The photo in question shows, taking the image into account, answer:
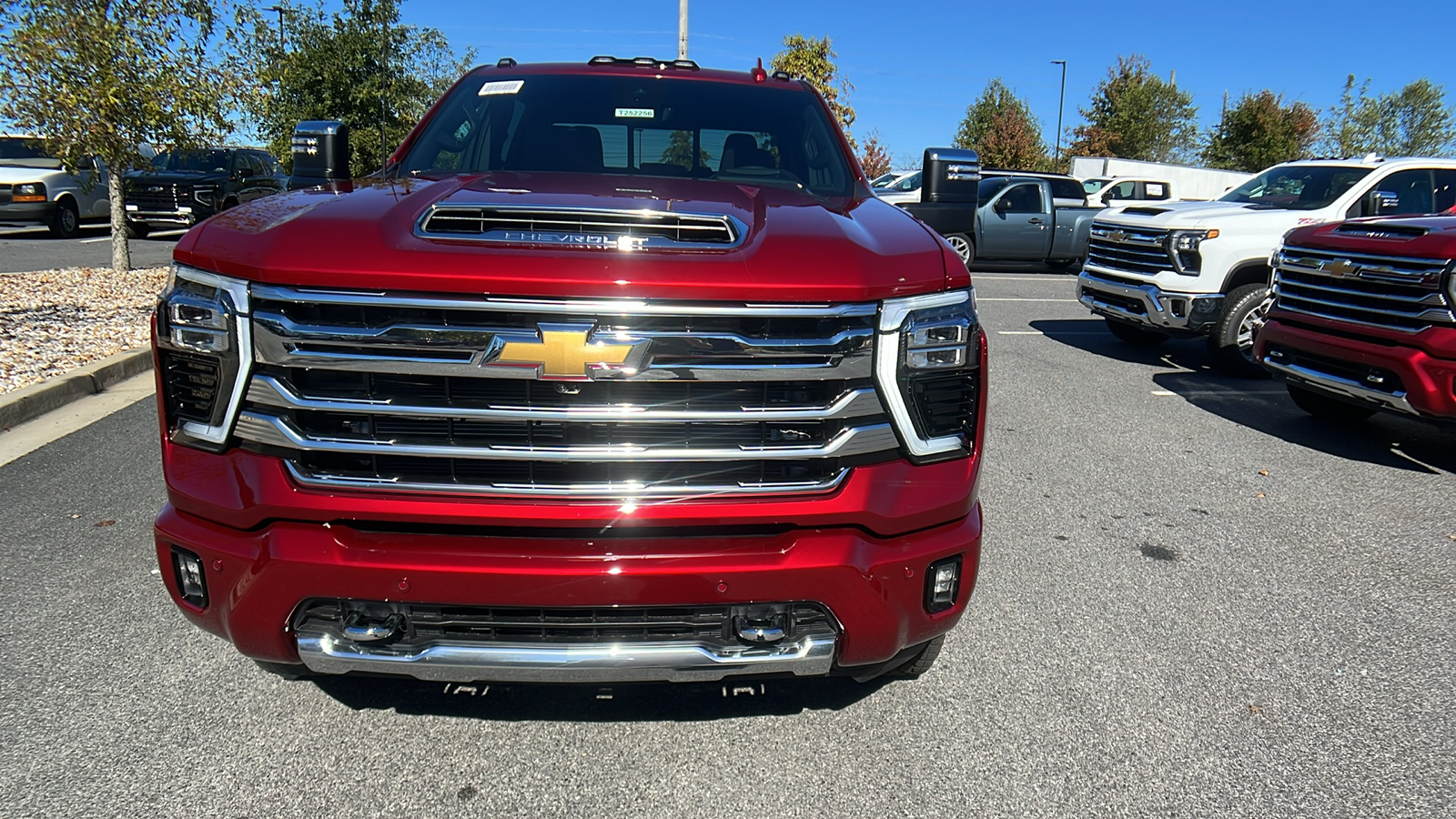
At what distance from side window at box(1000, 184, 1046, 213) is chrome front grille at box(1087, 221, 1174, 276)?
22.9 ft

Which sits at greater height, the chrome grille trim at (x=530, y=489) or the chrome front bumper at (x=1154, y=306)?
the chrome front bumper at (x=1154, y=306)

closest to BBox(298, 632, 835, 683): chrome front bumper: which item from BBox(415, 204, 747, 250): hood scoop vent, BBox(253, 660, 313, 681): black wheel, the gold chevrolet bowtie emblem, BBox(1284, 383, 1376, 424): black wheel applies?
BBox(253, 660, 313, 681): black wheel

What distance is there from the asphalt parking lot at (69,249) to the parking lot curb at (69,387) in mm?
4427

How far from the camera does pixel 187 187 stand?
56.0ft

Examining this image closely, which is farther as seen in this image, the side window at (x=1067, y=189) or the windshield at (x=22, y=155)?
the side window at (x=1067, y=189)

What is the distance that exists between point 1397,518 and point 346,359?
494 cm

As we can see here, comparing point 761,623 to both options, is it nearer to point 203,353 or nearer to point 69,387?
point 203,353

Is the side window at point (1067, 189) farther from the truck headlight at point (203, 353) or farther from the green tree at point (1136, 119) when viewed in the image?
the green tree at point (1136, 119)

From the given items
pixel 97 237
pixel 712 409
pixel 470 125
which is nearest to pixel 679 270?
pixel 712 409

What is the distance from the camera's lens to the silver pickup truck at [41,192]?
53.3 feet

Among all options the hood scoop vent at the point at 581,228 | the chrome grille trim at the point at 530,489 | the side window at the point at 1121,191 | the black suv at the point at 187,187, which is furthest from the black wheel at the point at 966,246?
the chrome grille trim at the point at 530,489

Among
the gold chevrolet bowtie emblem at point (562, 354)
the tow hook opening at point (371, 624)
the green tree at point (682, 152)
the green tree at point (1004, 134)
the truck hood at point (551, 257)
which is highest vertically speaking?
the green tree at point (1004, 134)

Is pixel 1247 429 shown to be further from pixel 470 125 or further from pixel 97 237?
pixel 97 237

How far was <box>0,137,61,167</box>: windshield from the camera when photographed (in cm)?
1705
